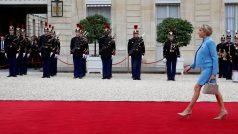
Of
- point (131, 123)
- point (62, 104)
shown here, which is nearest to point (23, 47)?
point (62, 104)

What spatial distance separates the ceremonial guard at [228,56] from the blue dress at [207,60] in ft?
40.1

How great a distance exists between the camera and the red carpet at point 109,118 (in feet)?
26.7

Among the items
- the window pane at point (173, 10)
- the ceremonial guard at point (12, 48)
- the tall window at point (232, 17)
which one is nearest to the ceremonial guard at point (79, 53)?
the ceremonial guard at point (12, 48)

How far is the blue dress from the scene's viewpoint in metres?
9.50

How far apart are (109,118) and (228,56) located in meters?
13.3

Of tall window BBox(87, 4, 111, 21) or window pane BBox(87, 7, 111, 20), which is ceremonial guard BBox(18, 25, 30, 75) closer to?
tall window BBox(87, 4, 111, 21)

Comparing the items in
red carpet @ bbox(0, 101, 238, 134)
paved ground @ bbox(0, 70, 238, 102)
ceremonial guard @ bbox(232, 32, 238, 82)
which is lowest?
red carpet @ bbox(0, 101, 238, 134)

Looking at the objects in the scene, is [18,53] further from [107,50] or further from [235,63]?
[235,63]

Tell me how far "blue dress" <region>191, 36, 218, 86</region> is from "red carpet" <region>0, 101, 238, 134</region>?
2.39 ft

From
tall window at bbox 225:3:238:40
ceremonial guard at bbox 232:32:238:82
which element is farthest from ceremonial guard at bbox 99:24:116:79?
tall window at bbox 225:3:238:40

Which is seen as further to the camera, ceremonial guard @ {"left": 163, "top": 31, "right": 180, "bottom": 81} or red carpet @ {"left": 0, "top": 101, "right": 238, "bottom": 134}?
ceremonial guard @ {"left": 163, "top": 31, "right": 180, "bottom": 81}

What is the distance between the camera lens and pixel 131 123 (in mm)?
8836

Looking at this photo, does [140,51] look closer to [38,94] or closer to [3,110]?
[38,94]

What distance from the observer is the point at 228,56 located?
2189 cm
